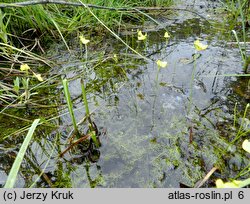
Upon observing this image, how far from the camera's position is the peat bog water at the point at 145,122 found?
1025 millimetres

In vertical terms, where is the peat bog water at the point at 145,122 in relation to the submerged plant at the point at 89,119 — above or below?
below

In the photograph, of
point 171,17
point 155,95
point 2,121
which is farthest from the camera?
point 171,17

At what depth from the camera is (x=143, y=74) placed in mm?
1627

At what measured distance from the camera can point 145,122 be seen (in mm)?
1258

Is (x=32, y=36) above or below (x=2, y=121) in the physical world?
above

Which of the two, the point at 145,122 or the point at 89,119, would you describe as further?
the point at 145,122

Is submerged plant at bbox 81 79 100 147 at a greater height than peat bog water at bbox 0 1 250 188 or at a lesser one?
greater

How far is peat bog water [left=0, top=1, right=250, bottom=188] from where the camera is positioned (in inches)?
40.4

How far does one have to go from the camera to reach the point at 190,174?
1017mm

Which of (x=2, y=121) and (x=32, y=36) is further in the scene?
(x=32, y=36)
